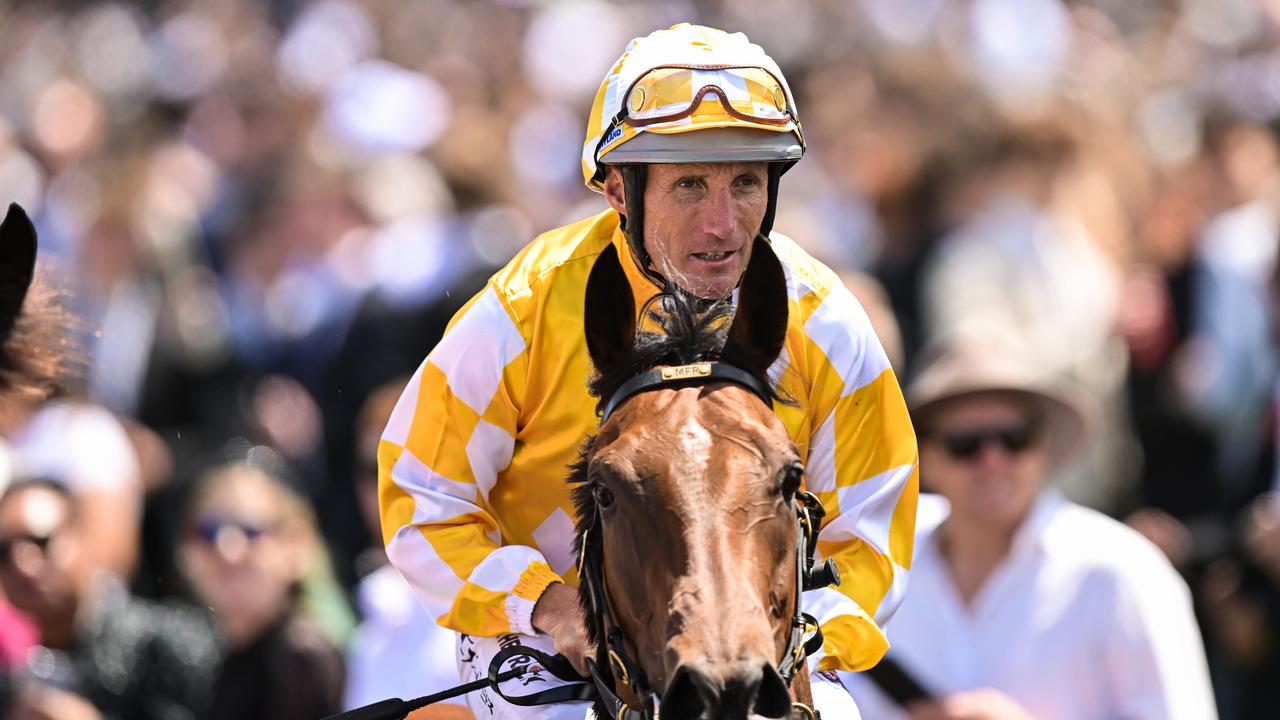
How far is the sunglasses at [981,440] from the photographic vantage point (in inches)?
285

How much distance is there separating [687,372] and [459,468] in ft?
2.34

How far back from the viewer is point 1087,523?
7.14m

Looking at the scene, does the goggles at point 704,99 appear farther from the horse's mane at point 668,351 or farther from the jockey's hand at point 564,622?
the jockey's hand at point 564,622

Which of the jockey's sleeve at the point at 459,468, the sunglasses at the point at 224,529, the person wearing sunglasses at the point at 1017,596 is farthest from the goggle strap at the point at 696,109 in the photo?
the sunglasses at the point at 224,529

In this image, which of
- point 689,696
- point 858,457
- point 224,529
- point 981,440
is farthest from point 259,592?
point 689,696

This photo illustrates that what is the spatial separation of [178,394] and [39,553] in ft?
10.0

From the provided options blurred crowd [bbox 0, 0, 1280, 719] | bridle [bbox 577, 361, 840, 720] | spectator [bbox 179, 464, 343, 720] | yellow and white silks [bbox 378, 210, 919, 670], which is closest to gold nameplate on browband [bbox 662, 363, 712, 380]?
bridle [bbox 577, 361, 840, 720]

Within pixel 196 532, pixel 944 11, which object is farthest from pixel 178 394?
pixel 944 11

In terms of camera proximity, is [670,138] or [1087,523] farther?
[1087,523]

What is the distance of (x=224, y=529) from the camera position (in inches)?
328

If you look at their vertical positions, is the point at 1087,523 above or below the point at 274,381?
above

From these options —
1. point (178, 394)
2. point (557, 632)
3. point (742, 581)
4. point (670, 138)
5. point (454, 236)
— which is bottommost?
point (178, 394)

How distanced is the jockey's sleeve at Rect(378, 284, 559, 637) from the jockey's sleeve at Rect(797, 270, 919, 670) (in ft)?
2.08

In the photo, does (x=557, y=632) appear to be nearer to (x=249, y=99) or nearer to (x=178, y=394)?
(x=178, y=394)
